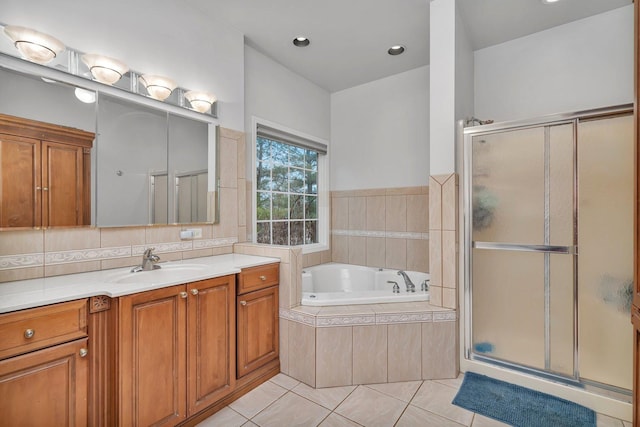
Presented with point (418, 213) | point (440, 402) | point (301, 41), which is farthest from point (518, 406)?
point (301, 41)

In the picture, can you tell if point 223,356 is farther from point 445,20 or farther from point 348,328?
point 445,20

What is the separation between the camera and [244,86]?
109 inches

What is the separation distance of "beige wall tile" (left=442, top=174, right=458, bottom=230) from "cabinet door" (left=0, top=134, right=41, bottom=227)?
2494 millimetres

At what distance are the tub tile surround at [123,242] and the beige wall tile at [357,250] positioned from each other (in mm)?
1545

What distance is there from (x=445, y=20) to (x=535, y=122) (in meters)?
1.01

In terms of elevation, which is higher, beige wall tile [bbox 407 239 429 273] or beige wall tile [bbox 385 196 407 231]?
beige wall tile [bbox 385 196 407 231]

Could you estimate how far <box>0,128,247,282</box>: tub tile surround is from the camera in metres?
1.52

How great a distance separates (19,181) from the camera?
148cm

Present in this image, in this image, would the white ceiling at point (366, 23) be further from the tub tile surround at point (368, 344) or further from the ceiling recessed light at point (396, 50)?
the tub tile surround at point (368, 344)

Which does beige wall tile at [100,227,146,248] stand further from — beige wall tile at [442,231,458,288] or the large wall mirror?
beige wall tile at [442,231,458,288]

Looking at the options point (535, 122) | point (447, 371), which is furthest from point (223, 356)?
point (535, 122)

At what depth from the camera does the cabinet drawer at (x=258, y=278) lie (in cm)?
197

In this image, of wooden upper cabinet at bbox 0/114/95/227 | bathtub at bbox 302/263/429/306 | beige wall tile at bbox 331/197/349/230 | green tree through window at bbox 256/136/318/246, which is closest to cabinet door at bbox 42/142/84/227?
wooden upper cabinet at bbox 0/114/95/227

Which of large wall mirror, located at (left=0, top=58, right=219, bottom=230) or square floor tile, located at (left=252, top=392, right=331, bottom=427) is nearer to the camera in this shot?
large wall mirror, located at (left=0, top=58, right=219, bottom=230)
